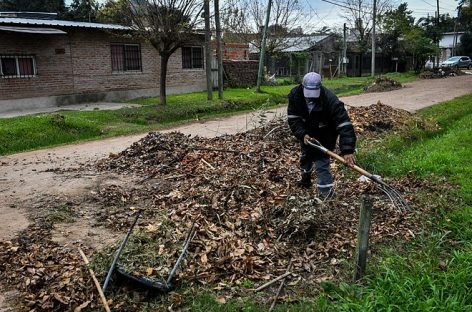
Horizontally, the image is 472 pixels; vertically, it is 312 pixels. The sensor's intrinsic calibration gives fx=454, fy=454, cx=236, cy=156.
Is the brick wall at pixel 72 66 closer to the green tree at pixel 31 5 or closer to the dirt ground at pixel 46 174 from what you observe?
the dirt ground at pixel 46 174

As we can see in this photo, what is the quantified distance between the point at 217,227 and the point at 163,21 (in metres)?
11.0

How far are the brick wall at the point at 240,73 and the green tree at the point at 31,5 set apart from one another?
17752 millimetres

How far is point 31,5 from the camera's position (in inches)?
1313

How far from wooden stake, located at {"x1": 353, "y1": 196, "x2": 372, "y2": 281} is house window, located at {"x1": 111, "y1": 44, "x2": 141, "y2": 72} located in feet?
55.4

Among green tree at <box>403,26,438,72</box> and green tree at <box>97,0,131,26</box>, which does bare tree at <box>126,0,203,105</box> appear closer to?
green tree at <box>97,0,131,26</box>

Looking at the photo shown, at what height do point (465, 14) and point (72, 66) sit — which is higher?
point (465, 14)

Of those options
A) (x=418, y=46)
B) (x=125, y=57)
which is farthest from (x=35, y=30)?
(x=418, y=46)

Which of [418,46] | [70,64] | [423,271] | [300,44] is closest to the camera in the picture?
[423,271]

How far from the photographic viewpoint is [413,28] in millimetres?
34906

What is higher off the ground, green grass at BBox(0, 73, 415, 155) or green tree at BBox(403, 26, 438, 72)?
green tree at BBox(403, 26, 438, 72)

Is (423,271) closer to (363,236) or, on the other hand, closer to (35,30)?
(363,236)

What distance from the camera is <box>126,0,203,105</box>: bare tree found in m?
14.1

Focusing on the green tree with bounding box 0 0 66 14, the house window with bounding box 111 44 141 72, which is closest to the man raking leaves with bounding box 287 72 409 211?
the house window with bounding box 111 44 141 72

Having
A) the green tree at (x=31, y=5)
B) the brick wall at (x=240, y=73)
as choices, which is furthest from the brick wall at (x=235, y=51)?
the green tree at (x=31, y=5)
